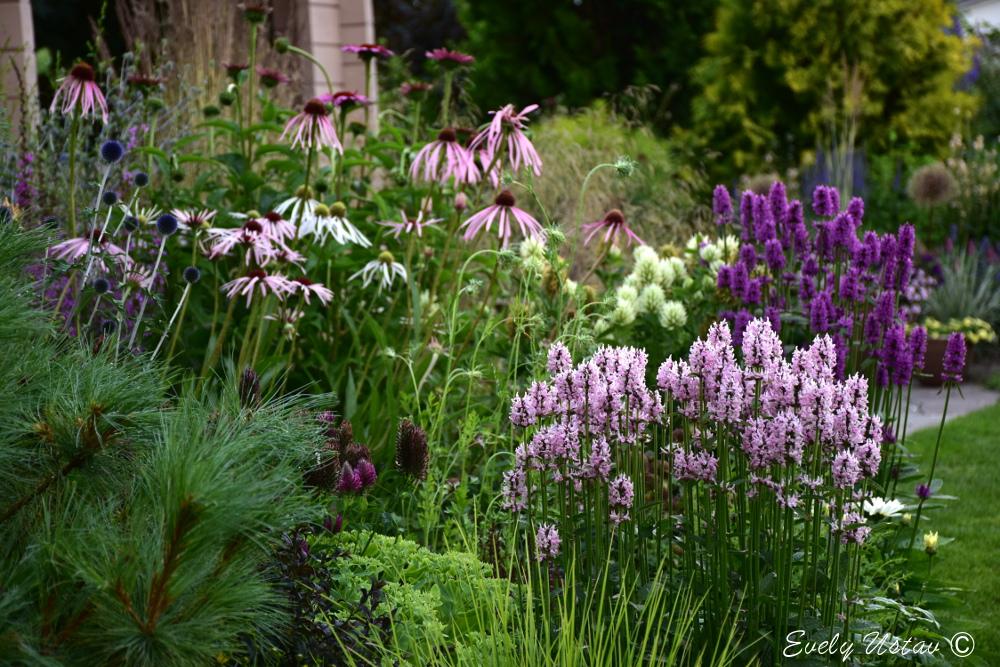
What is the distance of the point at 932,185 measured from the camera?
8.85m

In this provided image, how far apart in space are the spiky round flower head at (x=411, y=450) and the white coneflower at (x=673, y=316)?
165 centimetres

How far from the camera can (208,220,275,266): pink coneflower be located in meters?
3.20

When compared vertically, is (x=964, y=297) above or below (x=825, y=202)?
below

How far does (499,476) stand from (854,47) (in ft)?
26.6

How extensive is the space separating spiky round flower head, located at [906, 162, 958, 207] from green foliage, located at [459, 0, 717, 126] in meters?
4.97

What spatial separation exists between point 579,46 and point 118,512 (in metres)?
12.8

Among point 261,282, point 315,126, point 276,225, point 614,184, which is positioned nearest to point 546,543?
point 261,282

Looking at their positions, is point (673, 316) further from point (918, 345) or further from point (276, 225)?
point (276, 225)

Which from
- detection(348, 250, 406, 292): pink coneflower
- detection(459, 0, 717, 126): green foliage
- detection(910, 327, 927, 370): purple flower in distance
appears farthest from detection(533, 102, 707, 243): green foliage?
detection(459, 0, 717, 126): green foliage

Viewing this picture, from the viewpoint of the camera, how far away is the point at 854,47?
1032 cm

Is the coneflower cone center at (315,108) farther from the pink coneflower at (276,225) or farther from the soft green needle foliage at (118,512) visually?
the soft green needle foliage at (118,512)

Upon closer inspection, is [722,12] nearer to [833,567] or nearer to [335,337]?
[335,337]

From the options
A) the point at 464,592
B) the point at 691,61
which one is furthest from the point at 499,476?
the point at 691,61

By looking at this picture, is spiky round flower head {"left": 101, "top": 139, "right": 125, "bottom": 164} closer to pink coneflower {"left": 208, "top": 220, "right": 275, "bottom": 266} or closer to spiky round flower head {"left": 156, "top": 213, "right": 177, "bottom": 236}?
spiky round flower head {"left": 156, "top": 213, "right": 177, "bottom": 236}
